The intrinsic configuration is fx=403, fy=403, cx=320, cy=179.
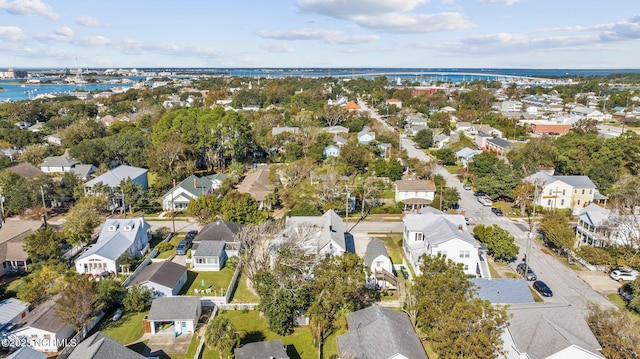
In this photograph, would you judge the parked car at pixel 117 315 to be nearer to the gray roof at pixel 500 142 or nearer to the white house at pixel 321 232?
the white house at pixel 321 232

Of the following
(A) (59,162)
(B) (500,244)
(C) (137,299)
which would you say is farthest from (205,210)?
(A) (59,162)

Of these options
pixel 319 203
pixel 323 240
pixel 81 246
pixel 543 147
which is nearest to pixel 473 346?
pixel 323 240

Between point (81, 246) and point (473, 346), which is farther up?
point (473, 346)

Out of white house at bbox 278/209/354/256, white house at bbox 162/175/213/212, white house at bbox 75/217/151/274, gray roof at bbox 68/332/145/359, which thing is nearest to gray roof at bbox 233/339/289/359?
gray roof at bbox 68/332/145/359

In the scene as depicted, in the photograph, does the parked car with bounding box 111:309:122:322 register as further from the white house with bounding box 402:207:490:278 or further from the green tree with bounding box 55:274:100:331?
the white house with bounding box 402:207:490:278

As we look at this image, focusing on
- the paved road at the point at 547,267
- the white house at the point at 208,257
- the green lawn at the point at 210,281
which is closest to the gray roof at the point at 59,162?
the white house at the point at 208,257

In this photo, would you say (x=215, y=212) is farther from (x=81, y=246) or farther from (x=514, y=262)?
(x=514, y=262)
